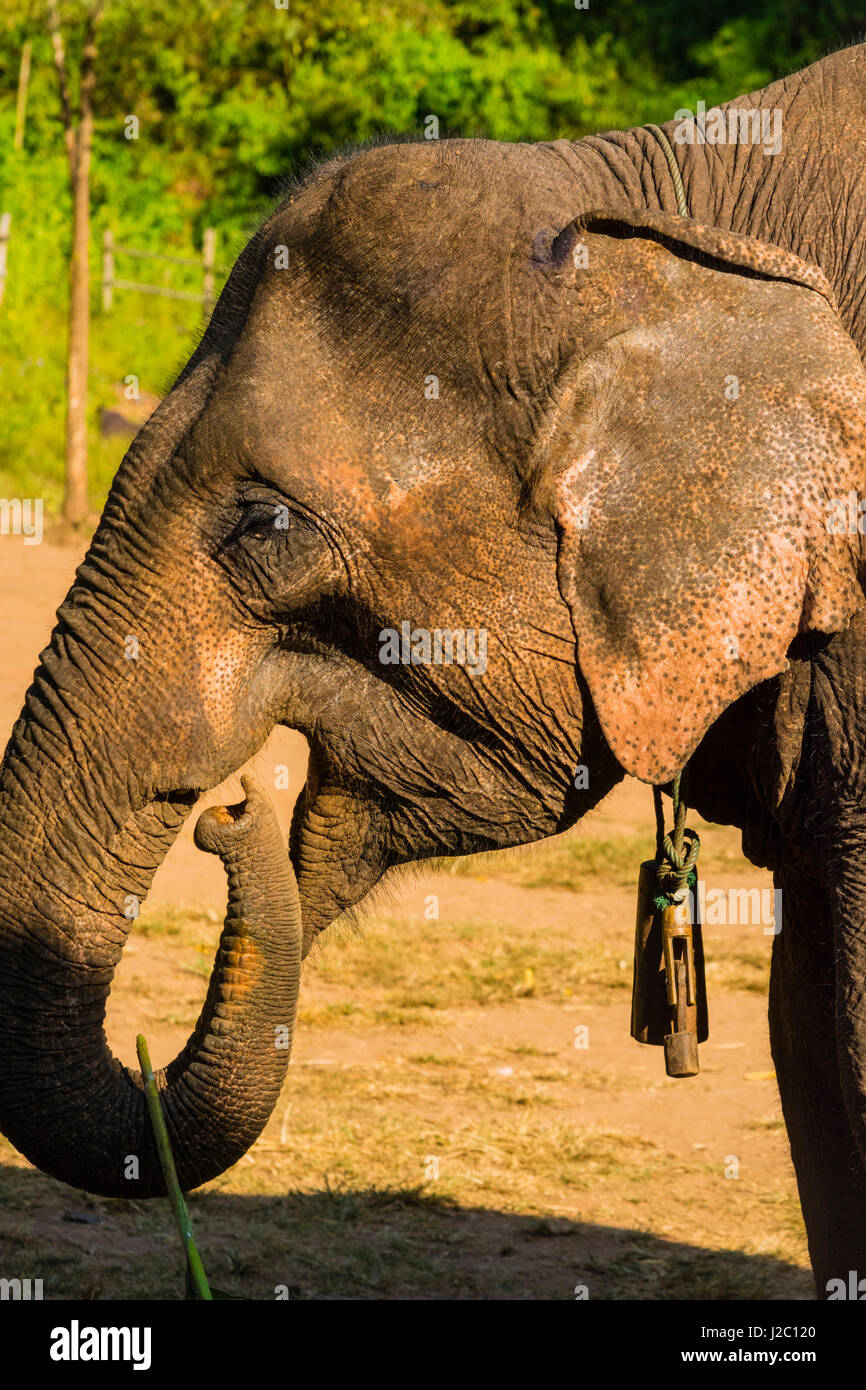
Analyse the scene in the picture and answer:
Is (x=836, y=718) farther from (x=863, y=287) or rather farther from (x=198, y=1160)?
(x=198, y=1160)

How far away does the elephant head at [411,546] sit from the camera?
2281 mm

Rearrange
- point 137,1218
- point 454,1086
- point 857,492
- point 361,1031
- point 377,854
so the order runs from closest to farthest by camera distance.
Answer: point 857,492
point 377,854
point 137,1218
point 454,1086
point 361,1031

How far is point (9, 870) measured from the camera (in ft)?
7.79

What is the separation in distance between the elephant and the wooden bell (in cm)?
24

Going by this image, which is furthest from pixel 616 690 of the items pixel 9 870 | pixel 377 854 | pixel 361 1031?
pixel 361 1031

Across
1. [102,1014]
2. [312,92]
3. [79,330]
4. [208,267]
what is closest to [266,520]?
[102,1014]

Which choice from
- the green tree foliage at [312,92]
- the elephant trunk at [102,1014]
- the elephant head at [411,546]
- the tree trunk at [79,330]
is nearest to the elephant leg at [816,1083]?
the elephant head at [411,546]

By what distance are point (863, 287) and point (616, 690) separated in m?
0.66

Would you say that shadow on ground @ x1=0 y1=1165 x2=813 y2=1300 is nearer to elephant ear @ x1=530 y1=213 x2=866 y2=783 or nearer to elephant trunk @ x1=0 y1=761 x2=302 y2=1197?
elephant trunk @ x1=0 y1=761 x2=302 y2=1197

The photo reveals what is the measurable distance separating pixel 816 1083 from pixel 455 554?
4.24ft

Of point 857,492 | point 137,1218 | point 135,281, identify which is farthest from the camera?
point 135,281

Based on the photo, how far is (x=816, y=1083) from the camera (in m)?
3.08

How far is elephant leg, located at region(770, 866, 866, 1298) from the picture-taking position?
2.89 meters

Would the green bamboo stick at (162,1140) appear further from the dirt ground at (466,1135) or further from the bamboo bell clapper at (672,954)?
the bamboo bell clapper at (672,954)
